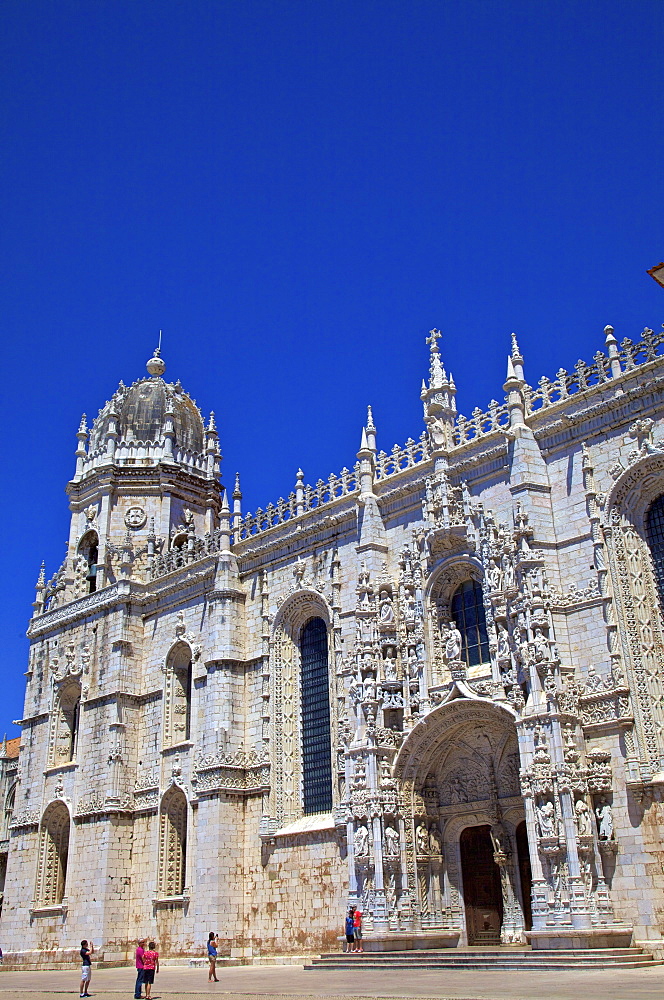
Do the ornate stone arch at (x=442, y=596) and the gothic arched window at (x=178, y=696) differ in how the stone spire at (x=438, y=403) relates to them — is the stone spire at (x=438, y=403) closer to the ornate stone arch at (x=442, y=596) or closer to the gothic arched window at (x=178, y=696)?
the ornate stone arch at (x=442, y=596)

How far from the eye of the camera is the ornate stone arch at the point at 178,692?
32406 mm

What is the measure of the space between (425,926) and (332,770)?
16.3 feet

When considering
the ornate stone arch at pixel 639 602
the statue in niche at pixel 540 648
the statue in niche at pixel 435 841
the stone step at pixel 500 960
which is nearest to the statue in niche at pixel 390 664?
the statue in niche at pixel 435 841

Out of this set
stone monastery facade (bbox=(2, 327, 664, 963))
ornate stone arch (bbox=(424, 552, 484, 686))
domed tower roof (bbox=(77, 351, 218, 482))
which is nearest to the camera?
stone monastery facade (bbox=(2, 327, 664, 963))

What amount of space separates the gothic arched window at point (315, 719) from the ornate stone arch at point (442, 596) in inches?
184

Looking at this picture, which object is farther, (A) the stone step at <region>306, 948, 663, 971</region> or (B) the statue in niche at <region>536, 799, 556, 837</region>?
(B) the statue in niche at <region>536, 799, 556, 837</region>

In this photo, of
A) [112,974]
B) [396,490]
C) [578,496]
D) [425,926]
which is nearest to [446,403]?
[396,490]

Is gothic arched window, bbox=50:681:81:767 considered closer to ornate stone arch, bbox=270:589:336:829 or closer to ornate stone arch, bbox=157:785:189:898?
ornate stone arch, bbox=157:785:189:898

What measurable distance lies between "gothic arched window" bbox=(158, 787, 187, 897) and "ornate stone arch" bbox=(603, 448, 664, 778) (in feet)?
52.5

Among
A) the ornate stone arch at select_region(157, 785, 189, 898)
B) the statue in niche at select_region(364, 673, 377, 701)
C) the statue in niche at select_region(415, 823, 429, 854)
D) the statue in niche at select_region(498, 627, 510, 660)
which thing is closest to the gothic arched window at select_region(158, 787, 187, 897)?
the ornate stone arch at select_region(157, 785, 189, 898)

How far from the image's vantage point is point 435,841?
80.1 feet

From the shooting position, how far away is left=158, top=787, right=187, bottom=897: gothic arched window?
1203 inches

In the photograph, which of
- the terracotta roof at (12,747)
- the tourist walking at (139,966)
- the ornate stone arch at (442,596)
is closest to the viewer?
the tourist walking at (139,966)

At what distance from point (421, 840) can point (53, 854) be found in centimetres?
1650
